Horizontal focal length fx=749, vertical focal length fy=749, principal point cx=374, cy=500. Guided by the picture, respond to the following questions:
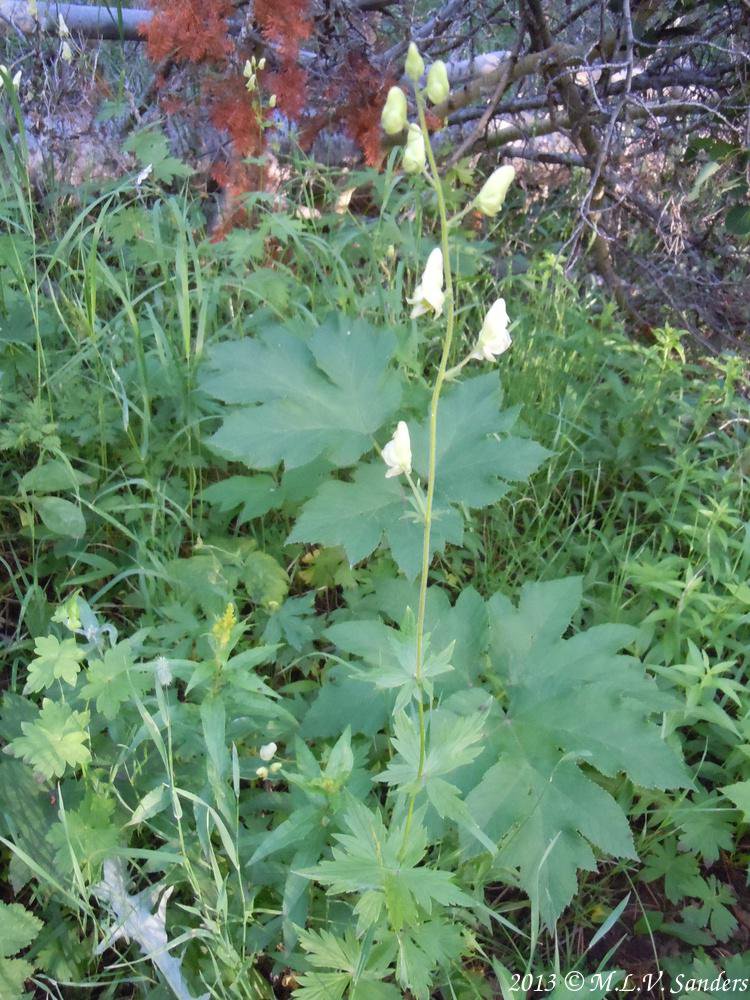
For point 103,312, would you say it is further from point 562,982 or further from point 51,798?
point 562,982

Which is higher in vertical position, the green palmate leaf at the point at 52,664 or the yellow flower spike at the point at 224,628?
the yellow flower spike at the point at 224,628

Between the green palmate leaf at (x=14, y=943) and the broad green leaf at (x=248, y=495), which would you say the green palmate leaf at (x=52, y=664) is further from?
the broad green leaf at (x=248, y=495)

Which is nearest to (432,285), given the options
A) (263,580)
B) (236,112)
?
(263,580)

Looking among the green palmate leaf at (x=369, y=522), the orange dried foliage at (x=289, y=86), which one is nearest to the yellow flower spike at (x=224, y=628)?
the green palmate leaf at (x=369, y=522)

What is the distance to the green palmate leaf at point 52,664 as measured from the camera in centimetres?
129

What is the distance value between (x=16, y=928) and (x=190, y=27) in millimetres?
2757

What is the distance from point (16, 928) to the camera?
1275 mm

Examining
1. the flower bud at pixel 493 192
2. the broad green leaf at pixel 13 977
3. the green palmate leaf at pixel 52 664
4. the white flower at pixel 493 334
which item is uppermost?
the flower bud at pixel 493 192

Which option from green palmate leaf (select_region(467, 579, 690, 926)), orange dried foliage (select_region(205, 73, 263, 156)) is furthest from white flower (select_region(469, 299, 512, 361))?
orange dried foliage (select_region(205, 73, 263, 156))

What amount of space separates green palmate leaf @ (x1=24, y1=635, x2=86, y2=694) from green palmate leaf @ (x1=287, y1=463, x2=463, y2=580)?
19.4 inches

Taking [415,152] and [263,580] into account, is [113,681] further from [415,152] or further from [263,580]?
[415,152]

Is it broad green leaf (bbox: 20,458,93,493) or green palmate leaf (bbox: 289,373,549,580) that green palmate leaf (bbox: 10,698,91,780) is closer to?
green palmate leaf (bbox: 289,373,549,580)

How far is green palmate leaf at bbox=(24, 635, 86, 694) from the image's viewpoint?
1287 millimetres

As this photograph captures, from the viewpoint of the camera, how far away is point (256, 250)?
8.01ft
